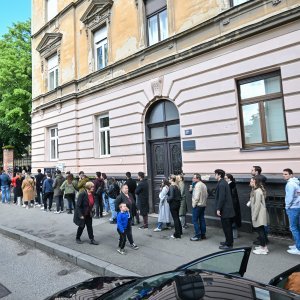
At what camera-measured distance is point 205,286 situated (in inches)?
91.0

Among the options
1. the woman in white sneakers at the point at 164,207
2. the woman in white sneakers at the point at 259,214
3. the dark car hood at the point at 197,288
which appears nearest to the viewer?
the dark car hood at the point at 197,288

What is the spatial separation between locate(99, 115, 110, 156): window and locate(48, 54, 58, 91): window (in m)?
5.08

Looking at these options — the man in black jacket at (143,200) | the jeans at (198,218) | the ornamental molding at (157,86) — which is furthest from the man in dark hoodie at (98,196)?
the jeans at (198,218)

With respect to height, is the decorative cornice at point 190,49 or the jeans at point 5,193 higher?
Result: the decorative cornice at point 190,49

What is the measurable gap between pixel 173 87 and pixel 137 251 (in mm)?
5932

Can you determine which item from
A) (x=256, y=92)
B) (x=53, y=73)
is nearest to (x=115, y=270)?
(x=256, y=92)

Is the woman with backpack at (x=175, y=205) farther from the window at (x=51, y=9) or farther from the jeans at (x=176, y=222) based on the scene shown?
the window at (x=51, y=9)

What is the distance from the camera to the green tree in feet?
70.2

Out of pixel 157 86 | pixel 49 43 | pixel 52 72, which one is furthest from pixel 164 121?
pixel 49 43

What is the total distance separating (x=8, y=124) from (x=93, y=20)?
13.4m

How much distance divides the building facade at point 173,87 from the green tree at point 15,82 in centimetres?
588

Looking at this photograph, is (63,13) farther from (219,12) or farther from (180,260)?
(180,260)

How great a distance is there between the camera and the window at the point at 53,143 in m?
16.8

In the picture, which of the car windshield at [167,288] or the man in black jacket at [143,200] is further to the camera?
the man in black jacket at [143,200]
